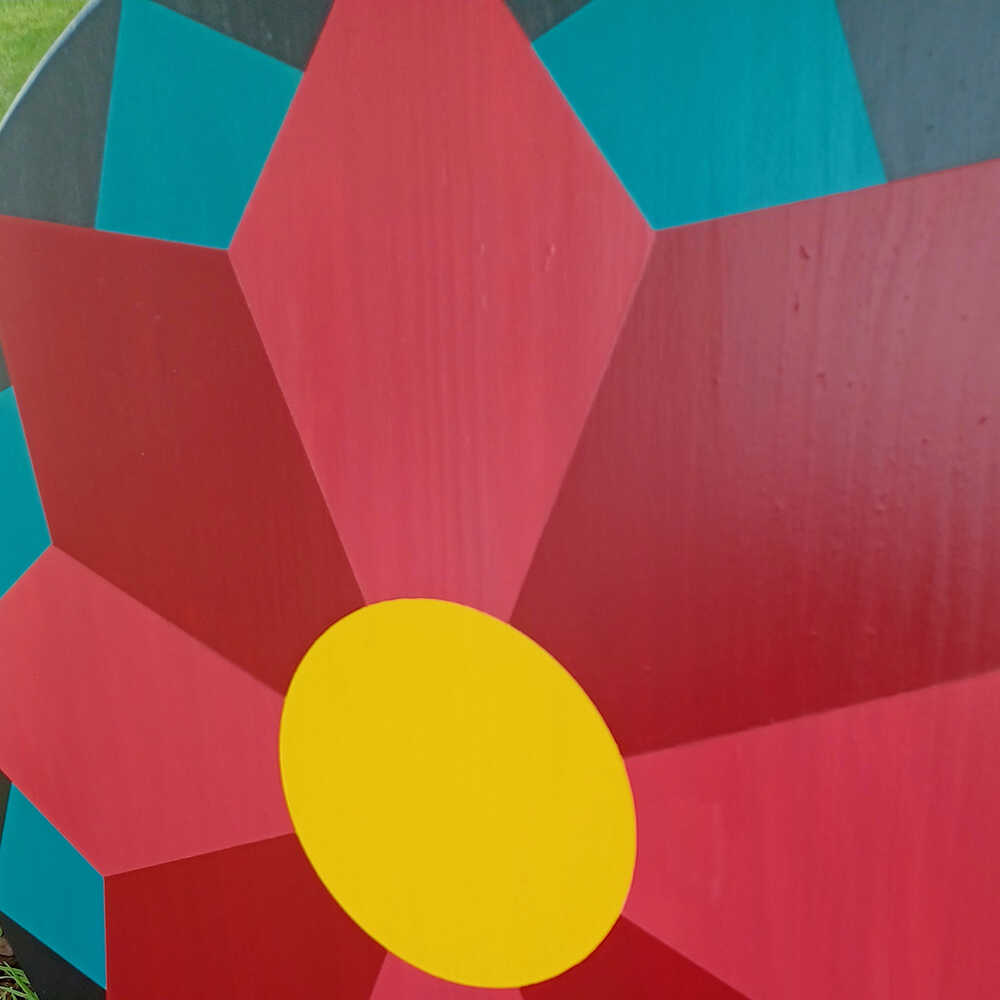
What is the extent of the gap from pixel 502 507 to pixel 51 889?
908 millimetres

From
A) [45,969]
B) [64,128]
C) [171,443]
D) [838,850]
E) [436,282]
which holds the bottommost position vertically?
[45,969]

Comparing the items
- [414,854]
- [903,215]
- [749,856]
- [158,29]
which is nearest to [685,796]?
[749,856]

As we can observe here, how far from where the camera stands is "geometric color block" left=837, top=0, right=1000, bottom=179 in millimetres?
534

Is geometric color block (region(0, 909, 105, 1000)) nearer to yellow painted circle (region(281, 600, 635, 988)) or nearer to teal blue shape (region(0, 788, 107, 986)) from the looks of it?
teal blue shape (region(0, 788, 107, 986))

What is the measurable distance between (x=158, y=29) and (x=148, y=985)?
108 centimetres

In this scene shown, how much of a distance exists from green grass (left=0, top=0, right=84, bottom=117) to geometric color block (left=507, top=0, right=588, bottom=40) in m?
0.69

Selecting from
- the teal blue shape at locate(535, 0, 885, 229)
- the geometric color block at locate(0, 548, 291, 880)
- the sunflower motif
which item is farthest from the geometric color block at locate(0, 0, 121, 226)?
the teal blue shape at locate(535, 0, 885, 229)

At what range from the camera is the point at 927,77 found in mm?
549

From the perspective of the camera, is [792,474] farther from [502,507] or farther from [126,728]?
[126,728]

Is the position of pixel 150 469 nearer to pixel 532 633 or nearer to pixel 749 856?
pixel 532 633

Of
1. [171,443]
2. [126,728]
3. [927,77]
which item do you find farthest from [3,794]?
[927,77]

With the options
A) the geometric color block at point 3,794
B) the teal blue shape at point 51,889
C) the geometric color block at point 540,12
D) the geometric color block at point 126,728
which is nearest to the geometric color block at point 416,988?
the geometric color block at point 126,728

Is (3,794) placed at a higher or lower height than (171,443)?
lower

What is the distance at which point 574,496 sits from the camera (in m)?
0.73
